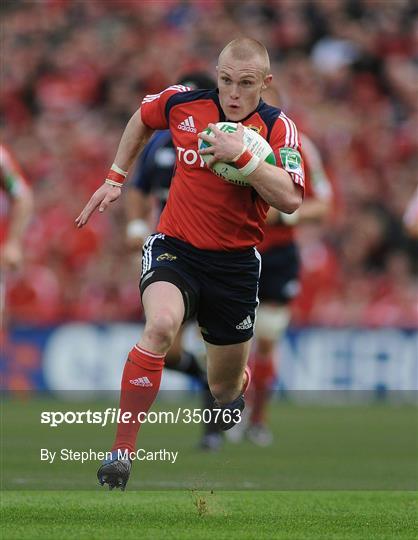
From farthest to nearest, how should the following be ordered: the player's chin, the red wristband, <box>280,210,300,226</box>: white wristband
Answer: <box>280,210,300,226</box>: white wristband, the player's chin, the red wristband

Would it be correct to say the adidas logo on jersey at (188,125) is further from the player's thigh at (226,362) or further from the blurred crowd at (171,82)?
the blurred crowd at (171,82)

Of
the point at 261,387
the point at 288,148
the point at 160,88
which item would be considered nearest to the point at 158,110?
the point at 288,148

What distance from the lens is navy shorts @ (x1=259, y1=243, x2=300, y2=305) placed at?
11242 mm

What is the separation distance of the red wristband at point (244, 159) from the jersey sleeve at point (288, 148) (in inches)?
11.0

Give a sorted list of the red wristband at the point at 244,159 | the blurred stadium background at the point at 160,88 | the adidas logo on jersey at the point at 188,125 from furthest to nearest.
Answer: the blurred stadium background at the point at 160,88, the adidas logo on jersey at the point at 188,125, the red wristband at the point at 244,159

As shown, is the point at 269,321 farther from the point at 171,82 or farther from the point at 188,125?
the point at 171,82

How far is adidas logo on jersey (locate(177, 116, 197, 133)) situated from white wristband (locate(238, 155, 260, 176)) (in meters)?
0.59

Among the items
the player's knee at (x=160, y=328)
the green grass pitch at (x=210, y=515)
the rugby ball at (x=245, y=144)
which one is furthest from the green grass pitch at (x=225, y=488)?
the rugby ball at (x=245, y=144)

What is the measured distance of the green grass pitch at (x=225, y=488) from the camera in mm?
5712

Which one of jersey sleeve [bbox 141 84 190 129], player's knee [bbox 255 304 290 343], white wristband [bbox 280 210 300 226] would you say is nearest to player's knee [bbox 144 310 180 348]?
jersey sleeve [bbox 141 84 190 129]

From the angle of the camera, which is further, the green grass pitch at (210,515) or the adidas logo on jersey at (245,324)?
the adidas logo on jersey at (245,324)

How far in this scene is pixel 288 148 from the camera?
650 centimetres

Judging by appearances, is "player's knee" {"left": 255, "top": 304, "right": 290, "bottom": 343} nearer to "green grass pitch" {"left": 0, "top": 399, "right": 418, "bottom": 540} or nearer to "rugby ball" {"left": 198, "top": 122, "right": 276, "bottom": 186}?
"green grass pitch" {"left": 0, "top": 399, "right": 418, "bottom": 540}

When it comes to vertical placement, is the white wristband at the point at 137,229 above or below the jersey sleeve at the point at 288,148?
below
